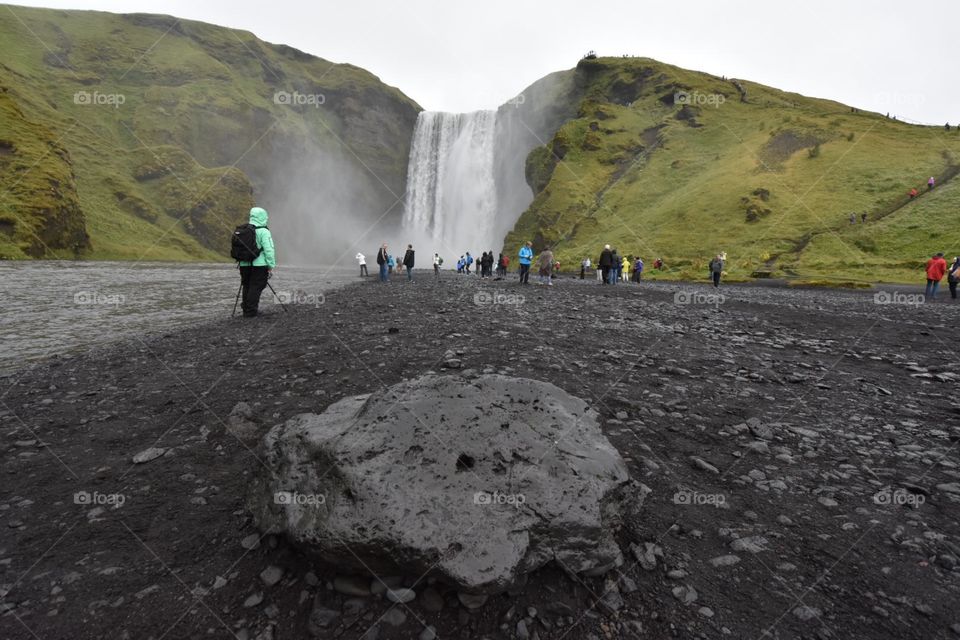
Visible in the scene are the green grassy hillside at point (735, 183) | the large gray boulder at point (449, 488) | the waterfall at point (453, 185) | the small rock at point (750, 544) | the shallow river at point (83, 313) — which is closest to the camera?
the large gray boulder at point (449, 488)

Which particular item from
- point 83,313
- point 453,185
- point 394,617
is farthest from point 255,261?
point 453,185

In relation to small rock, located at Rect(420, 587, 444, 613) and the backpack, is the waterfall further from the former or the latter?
small rock, located at Rect(420, 587, 444, 613)

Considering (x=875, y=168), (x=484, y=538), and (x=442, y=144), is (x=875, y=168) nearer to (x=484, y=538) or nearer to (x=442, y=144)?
(x=442, y=144)

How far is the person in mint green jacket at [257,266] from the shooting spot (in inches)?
455

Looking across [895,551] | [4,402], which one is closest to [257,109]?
[4,402]

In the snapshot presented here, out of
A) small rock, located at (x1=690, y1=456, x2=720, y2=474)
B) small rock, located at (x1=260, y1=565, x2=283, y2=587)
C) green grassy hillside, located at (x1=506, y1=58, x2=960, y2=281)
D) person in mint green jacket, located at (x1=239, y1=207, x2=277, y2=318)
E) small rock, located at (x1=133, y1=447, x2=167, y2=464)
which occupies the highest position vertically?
green grassy hillside, located at (x1=506, y1=58, x2=960, y2=281)

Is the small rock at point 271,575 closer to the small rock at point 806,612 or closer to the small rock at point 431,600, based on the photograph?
the small rock at point 431,600

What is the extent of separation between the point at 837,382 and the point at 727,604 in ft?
20.5

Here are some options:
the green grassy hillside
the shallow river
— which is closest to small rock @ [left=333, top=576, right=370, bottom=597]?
the shallow river

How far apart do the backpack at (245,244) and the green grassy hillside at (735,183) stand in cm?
4042

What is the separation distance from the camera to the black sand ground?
247 centimetres

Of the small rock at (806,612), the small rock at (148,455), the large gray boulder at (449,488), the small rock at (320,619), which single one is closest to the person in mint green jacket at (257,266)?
the small rock at (148,455)

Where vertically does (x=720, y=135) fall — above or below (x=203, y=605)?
above

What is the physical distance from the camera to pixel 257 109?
96.6 meters
